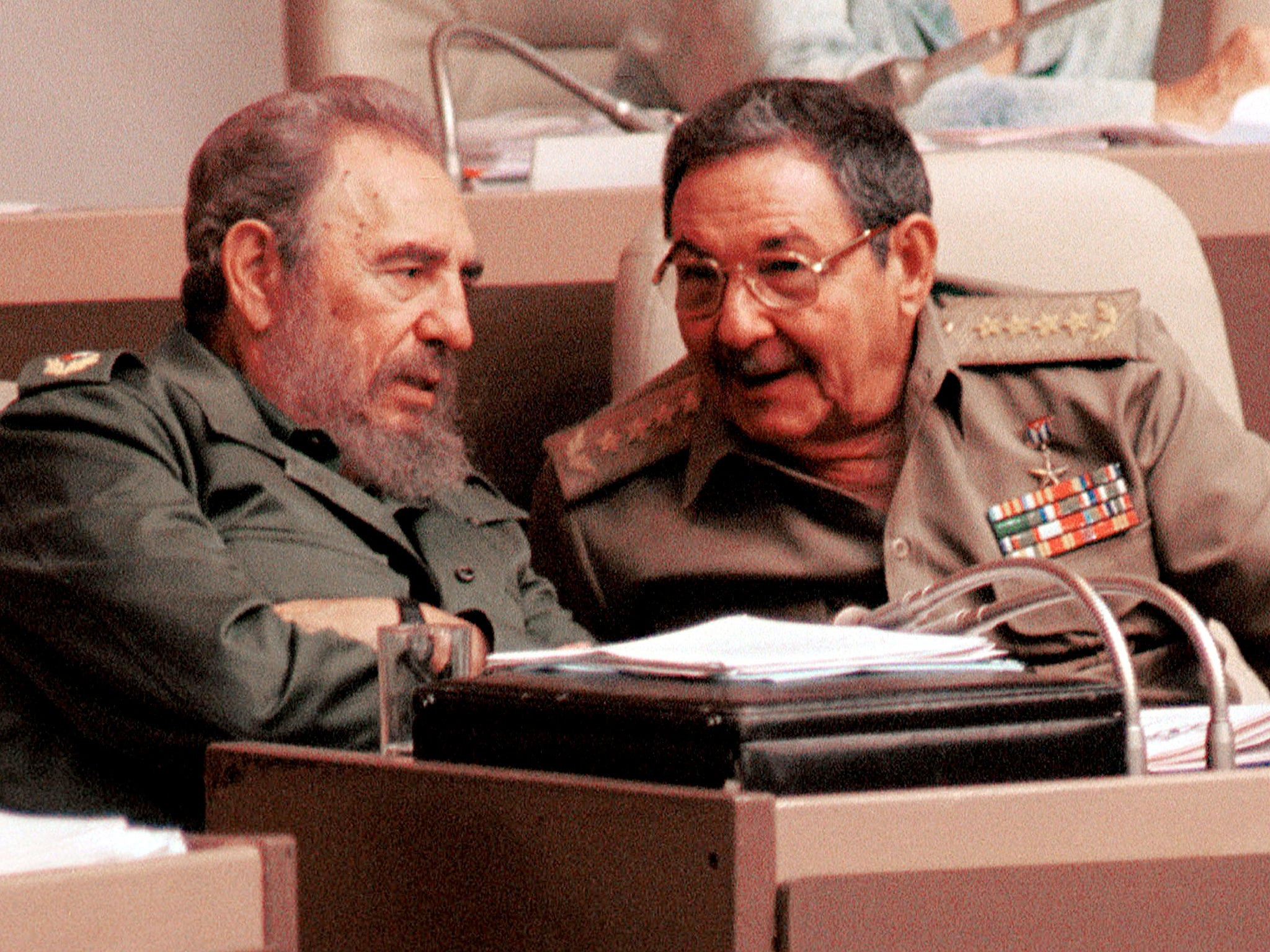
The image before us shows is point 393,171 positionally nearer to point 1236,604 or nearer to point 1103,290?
point 1103,290

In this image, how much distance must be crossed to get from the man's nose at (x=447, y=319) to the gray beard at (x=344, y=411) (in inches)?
2.1

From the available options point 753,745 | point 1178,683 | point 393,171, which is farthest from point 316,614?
point 1178,683

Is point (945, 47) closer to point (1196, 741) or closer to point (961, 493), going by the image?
point (961, 493)

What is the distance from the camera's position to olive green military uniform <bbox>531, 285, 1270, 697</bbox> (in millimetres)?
1672

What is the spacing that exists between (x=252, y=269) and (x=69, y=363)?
22 centimetres

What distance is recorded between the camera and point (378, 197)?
64.4 inches

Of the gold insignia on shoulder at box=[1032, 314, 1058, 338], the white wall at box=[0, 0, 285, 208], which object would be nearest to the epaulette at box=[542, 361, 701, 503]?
the gold insignia on shoulder at box=[1032, 314, 1058, 338]

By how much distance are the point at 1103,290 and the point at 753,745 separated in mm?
1190

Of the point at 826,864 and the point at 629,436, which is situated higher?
the point at 826,864

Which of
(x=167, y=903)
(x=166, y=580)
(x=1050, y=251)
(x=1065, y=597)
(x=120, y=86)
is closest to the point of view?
(x=167, y=903)

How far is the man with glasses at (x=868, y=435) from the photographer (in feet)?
5.50

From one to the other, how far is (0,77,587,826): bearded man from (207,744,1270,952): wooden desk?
19 cm

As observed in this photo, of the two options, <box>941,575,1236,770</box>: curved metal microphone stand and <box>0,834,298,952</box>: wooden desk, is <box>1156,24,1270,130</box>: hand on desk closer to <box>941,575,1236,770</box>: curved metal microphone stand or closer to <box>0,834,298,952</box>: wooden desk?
<box>941,575,1236,770</box>: curved metal microphone stand

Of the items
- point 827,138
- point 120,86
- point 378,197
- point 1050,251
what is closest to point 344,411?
point 378,197
